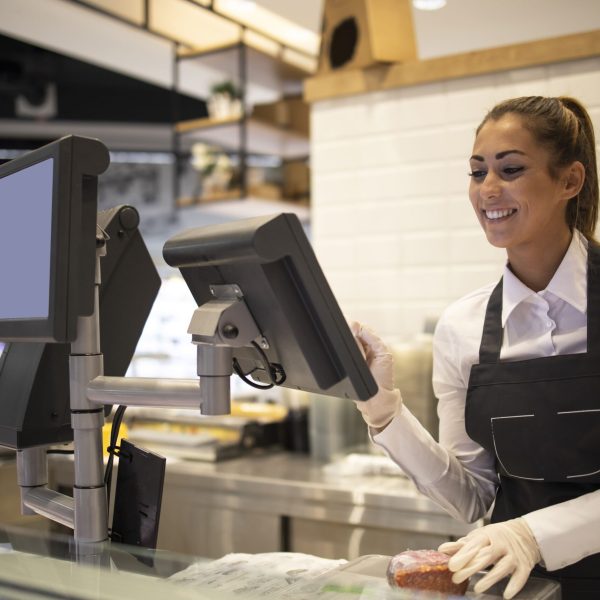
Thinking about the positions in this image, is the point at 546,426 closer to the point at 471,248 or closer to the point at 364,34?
the point at 471,248

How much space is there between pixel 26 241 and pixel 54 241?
97 mm

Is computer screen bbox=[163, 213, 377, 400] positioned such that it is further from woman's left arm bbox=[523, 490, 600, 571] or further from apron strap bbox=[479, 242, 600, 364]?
apron strap bbox=[479, 242, 600, 364]

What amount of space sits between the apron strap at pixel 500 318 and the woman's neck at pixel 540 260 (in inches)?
2.1

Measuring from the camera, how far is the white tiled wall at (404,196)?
2732 mm

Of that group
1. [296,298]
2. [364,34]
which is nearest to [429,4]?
[364,34]

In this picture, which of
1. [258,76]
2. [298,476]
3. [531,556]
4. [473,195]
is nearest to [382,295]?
[298,476]

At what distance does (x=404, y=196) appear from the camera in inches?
113

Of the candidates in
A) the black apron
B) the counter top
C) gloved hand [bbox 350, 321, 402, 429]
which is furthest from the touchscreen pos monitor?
the counter top

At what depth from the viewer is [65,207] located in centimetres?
95

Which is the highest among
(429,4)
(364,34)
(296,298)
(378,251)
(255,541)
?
(429,4)

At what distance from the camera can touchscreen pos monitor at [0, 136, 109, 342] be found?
3.10 ft

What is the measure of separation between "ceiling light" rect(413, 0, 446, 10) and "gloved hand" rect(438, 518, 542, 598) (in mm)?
3578

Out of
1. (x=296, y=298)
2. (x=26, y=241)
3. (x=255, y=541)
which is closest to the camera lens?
(x=296, y=298)

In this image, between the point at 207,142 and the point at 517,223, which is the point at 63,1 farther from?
the point at 517,223
